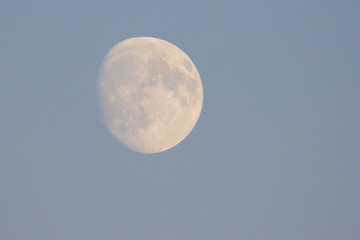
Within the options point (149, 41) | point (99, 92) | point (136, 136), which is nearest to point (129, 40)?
point (149, 41)

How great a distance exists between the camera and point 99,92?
28453 mm

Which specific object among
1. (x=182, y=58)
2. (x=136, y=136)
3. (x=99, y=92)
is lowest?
(x=136, y=136)

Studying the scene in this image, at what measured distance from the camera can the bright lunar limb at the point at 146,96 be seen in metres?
27.8

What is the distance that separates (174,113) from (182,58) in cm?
303

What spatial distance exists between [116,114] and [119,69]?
2.09 m

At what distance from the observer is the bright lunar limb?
Answer: 91.1ft

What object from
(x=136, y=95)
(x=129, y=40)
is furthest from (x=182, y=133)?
(x=129, y=40)

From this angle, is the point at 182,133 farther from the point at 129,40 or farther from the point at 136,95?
the point at 129,40

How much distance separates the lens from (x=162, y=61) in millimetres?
28312

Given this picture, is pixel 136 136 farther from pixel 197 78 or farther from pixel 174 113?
pixel 197 78

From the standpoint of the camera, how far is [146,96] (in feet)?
91.2

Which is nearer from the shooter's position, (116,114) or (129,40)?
(116,114)

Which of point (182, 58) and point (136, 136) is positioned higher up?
point (182, 58)

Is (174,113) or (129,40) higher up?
(129,40)
